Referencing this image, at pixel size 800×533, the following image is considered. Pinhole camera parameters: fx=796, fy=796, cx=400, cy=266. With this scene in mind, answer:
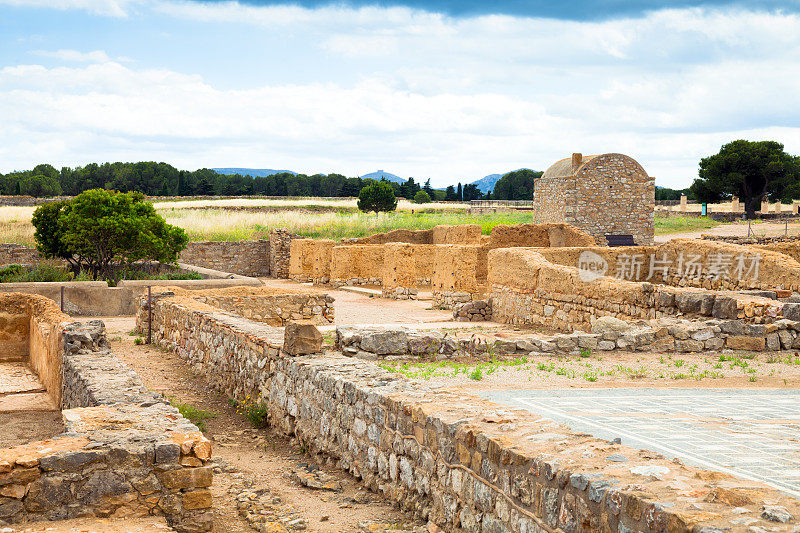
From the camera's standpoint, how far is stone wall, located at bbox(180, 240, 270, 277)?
97.9 feet

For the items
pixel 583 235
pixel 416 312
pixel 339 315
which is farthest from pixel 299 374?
pixel 583 235

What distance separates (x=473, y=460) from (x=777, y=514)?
6.09 feet

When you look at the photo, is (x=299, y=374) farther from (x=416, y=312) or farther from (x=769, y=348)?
(x=416, y=312)

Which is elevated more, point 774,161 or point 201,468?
point 774,161

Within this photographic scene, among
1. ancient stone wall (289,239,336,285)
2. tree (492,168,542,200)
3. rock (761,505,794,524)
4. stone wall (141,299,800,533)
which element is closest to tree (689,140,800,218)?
tree (492,168,542,200)

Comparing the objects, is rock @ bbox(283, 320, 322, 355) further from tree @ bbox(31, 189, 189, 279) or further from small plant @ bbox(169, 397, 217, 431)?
tree @ bbox(31, 189, 189, 279)

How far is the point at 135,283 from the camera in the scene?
17734 mm

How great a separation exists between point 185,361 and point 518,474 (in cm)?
887

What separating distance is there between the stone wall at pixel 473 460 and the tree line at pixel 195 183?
58975 millimetres

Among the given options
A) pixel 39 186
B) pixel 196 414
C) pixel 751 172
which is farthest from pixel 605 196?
pixel 39 186

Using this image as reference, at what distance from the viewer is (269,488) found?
628 centimetres

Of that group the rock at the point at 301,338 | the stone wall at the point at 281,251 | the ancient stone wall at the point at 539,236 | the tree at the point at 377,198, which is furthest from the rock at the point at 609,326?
the tree at the point at 377,198

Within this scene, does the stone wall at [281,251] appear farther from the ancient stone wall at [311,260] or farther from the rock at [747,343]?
Result: the rock at [747,343]

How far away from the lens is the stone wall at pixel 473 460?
3.29m
